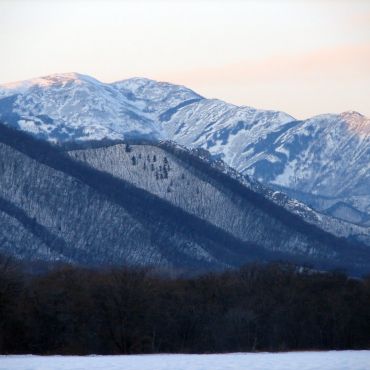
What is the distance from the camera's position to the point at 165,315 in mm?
128000

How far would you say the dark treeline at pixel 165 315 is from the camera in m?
114

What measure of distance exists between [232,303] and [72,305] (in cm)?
3069

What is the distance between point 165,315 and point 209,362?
52.6m

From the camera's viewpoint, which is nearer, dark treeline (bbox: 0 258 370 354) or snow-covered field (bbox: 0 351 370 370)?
snow-covered field (bbox: 0 351 370 370)

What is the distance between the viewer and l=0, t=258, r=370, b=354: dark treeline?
11438 cm

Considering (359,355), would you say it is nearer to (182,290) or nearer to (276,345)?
(276,345)

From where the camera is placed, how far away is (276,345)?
127625 mm

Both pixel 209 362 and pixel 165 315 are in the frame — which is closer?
pixel 209 362

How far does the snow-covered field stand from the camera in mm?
71375

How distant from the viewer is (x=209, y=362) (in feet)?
248

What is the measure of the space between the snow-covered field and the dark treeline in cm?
2707

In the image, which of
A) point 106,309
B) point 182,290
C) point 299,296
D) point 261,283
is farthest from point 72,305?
point 261,283

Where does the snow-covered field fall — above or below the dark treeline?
above

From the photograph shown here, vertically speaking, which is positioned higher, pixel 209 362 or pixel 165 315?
pixel 209 362
